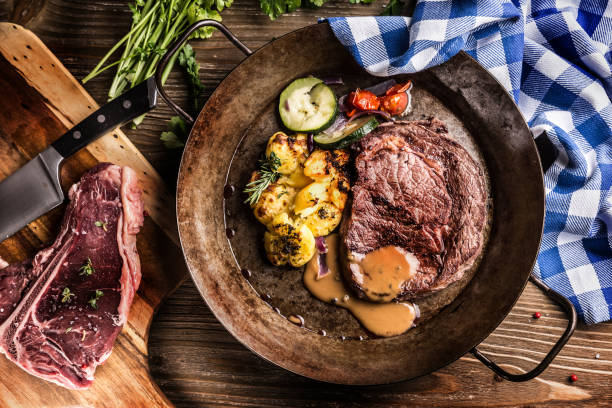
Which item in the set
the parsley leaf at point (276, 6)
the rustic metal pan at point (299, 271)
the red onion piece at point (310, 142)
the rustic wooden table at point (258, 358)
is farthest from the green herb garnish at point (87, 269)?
the parsley leaf at point (276, 6)

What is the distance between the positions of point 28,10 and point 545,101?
407 cm

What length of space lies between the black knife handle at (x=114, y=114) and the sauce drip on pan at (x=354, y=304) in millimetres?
1652

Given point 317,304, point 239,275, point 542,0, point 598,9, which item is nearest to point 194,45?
point 239,275

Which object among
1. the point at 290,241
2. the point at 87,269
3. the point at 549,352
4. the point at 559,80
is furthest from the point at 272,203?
the point at 559,80

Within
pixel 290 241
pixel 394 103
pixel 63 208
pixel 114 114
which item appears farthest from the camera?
pixel 63 208

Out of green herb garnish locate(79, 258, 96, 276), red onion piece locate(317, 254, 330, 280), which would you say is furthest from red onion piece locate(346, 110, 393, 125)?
green herb garnish locate(79, 258, 96, 276)

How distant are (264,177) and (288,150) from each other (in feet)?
0.85

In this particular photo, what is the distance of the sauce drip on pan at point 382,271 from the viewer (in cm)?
311

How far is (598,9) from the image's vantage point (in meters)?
3.36

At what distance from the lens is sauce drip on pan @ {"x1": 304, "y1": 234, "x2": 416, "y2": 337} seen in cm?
322

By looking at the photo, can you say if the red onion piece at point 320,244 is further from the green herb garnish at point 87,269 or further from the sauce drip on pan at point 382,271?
the green herb garnish at point 87,269

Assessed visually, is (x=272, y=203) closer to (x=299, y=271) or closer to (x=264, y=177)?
(x=264, y=177)

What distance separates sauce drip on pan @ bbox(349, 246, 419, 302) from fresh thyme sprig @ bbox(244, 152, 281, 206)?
0.79 metres

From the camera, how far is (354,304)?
323 centimetres
